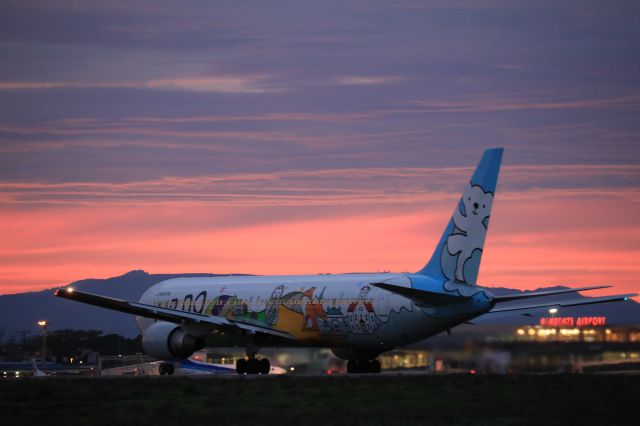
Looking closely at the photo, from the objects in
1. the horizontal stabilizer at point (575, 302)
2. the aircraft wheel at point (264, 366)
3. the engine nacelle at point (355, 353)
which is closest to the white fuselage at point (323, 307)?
the engine nacelle at point (355, 353)

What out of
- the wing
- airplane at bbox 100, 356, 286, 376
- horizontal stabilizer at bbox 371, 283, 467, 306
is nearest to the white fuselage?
horizontal stabilizer at bbox 371, 283, 467, 306

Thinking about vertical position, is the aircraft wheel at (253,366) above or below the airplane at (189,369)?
below

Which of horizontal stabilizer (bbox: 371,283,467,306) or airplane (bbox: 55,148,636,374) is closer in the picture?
horizontal stabilizer (bbox: 371,283,467,306)

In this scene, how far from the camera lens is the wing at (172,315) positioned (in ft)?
152

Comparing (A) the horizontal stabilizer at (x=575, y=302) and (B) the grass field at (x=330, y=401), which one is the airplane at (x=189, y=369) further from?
(B) the grass field at (x=330, y=401)

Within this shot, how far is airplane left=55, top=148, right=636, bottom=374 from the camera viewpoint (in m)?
42.8

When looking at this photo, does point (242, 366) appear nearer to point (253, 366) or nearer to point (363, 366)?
point (253, 366)

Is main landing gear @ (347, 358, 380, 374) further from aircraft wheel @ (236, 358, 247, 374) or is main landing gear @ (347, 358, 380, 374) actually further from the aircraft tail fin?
the aircraft tail fin

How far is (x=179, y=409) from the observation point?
3003 cm

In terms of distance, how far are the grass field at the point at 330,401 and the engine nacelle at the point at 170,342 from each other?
867 centimetres

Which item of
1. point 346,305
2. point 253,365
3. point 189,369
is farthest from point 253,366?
point 189,369

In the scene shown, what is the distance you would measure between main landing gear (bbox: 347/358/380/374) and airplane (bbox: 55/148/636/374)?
0.04 m

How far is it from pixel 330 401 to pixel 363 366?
16.7 meters

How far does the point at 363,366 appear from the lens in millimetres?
48000
